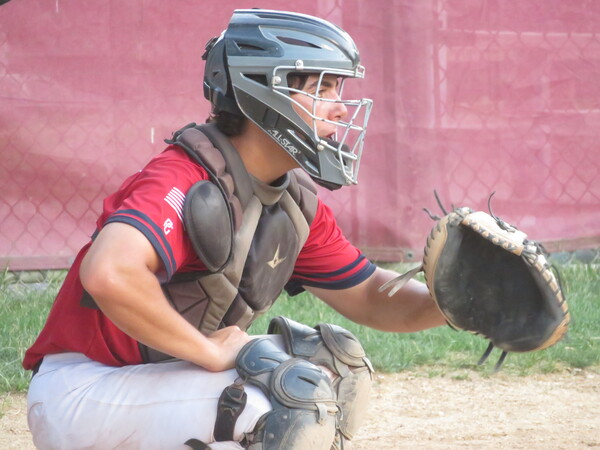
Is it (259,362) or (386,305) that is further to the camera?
(386,305)

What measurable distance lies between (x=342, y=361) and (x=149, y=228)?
895 millimetres

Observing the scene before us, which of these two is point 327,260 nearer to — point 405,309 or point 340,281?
point 340,281

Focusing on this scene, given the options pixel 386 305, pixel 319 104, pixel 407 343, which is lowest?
pixel 407 343

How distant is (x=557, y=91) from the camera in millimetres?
6871

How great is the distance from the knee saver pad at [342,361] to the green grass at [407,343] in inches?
69.5

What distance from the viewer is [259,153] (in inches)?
124

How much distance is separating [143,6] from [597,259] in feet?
11.4

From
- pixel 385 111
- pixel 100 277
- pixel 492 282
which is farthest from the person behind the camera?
pixel 385 111

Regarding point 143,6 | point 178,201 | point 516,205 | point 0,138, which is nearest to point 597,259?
point 516,205

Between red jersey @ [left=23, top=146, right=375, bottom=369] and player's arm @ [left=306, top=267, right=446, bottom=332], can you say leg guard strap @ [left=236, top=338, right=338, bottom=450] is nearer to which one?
red jersey @ [left=23, top=146, right=375, bottom=369]

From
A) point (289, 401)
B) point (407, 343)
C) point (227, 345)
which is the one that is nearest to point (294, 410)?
point (289, 401)

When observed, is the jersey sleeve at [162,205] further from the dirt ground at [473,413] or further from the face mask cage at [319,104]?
the dirt ground at [473,413]

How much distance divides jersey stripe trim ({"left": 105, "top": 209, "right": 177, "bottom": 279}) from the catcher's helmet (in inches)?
20.4

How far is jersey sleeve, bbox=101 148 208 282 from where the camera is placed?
9.02 ft
